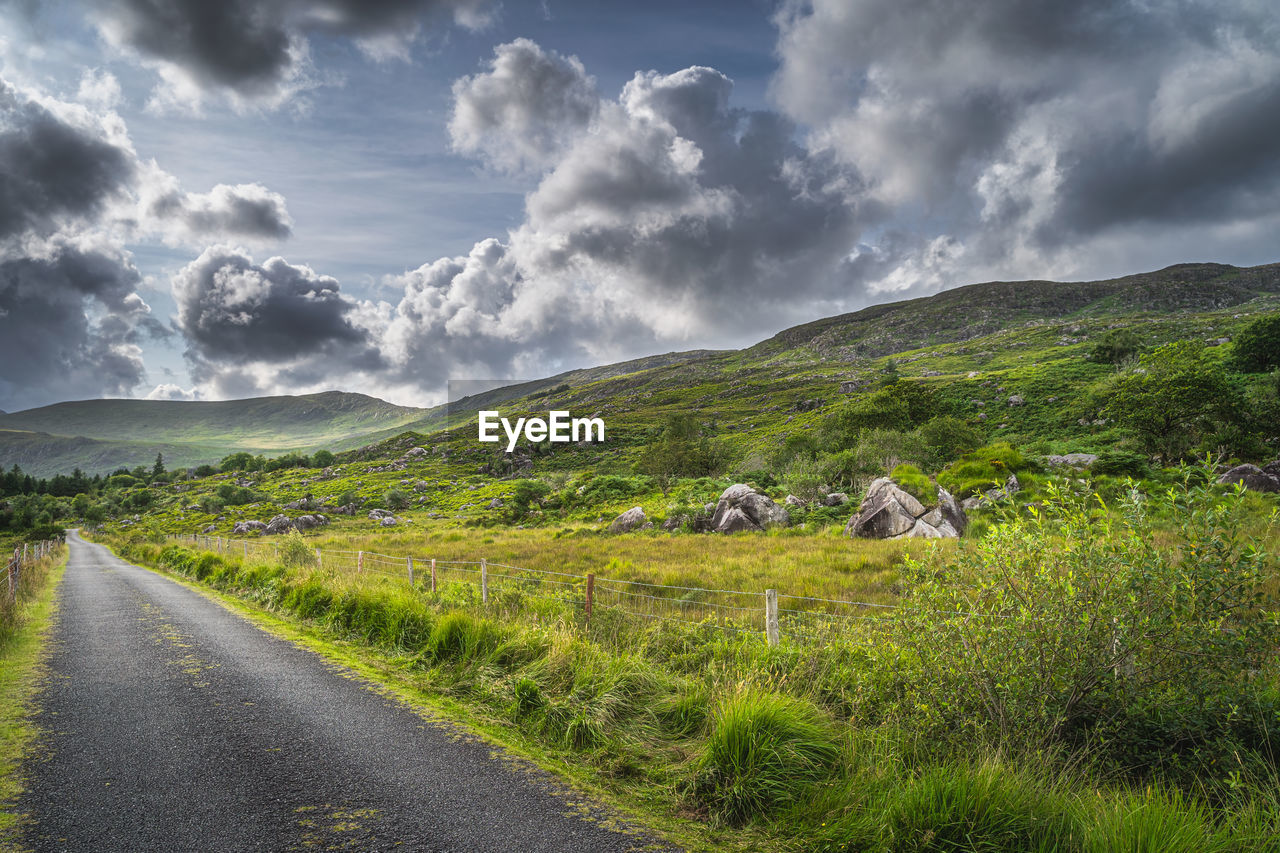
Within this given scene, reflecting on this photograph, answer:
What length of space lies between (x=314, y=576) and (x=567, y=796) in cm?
1456

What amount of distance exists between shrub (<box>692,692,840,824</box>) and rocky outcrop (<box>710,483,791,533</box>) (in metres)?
26.2

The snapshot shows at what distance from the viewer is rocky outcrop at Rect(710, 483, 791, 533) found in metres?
32.1

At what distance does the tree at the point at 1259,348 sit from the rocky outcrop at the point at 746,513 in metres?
61.1

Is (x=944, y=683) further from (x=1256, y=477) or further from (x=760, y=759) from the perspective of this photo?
(x=1256, y=477)

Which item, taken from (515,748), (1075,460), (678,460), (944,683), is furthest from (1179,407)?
(515,748)

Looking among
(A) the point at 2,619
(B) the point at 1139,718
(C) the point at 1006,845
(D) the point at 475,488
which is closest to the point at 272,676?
(A) the point at 2,619

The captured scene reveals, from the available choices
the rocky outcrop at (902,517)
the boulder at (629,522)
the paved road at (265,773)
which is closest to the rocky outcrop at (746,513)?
the boulder at (629,522)

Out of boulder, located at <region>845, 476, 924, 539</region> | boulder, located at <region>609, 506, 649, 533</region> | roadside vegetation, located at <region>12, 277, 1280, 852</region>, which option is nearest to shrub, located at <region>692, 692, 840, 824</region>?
roadside vegetation, located at <region>12, 277, 1280, 852</region>

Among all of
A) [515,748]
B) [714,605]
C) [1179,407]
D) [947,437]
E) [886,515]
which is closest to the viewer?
[515,748]

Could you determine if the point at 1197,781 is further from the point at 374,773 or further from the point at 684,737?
the point at 374,773

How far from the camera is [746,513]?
108 feet

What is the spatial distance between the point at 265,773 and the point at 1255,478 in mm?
36764

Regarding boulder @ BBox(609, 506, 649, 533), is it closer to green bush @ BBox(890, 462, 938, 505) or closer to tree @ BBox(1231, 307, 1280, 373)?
green bush @ BBox(890, 462, 938, 505)

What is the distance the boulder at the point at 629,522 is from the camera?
3647 cm
